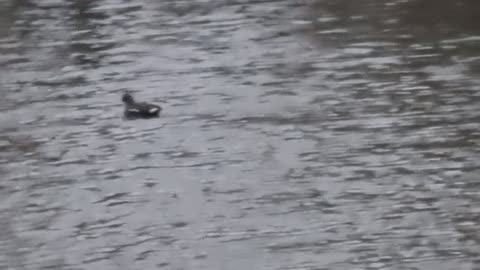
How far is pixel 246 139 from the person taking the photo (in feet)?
26.8

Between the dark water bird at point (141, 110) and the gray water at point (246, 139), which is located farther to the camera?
the dark water bird at point (141, 110)

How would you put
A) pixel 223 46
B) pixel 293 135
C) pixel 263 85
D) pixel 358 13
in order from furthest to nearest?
pixel 358 13
pixel 223 46
pixel 263 85
pixel 293 135

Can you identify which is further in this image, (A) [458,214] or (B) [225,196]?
(B) [225,196]

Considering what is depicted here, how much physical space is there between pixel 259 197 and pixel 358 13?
4425 millimetres

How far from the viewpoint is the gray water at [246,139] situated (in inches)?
260

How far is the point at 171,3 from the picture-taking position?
12406mm

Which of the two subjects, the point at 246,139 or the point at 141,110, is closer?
the point at 246,139

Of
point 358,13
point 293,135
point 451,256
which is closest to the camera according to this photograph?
point 451,256

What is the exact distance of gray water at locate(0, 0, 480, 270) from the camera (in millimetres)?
6598

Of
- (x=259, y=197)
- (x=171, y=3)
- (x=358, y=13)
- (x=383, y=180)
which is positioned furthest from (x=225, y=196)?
(x=171, y=3)

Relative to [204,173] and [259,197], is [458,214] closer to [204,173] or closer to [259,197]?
[259,197]

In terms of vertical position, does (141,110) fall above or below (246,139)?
above

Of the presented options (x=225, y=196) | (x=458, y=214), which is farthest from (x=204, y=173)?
(x=458, y=214)

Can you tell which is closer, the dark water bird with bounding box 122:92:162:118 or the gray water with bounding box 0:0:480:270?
the gray water with bounding box 0:0:480:270
